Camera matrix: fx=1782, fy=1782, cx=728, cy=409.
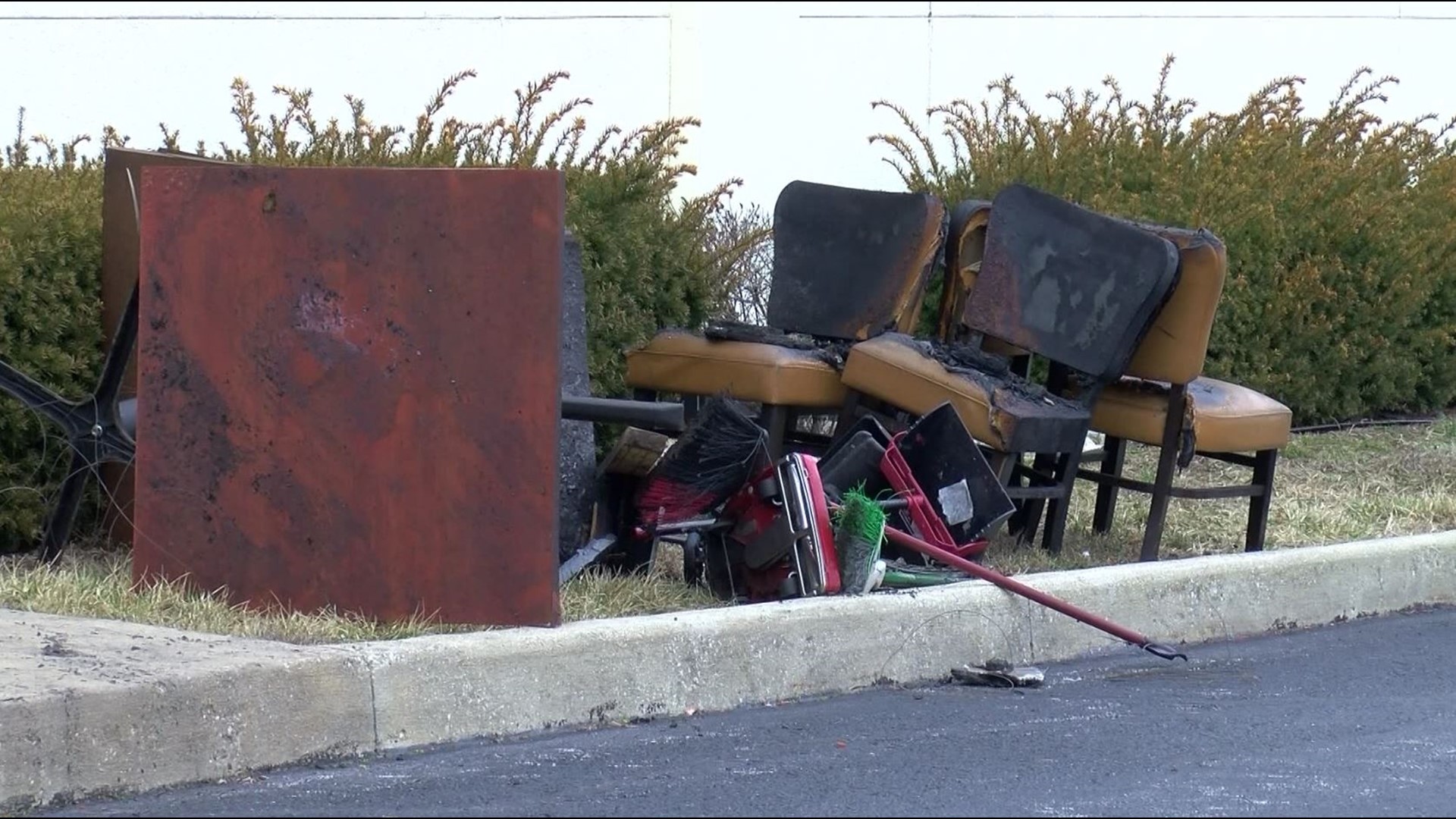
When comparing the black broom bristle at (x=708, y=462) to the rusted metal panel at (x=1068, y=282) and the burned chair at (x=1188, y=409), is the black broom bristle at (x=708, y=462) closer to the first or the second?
the rusted metal panel at (x=1068, y=282)

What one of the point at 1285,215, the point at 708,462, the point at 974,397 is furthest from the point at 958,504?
the point at 1285,215

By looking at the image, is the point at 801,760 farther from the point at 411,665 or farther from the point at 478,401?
the point at 478,401

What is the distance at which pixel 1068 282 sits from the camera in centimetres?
632

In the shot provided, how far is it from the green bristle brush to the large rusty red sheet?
1.05m

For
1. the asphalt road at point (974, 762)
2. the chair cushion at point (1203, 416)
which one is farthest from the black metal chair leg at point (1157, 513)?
the asphalt road at point (974, 762)

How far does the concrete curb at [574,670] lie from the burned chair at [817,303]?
3.96 ft

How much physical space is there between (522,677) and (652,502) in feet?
4.26

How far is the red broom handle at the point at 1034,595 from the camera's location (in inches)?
215

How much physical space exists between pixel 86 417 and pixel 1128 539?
404cm

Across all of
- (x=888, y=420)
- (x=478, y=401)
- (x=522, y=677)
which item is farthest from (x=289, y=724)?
(x=888, y=420)

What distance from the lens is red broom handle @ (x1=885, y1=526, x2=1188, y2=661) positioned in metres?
5.47

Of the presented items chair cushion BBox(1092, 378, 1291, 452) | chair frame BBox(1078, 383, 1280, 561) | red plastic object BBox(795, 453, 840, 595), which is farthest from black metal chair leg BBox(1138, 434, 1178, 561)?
red plastic object BBox(795, 453, 840, 595)

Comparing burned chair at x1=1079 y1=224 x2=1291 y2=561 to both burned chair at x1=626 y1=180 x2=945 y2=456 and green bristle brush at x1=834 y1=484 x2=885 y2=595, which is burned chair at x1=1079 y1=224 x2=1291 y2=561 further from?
green bristle brush at x1=834 y1=484 x2=885 y2=595

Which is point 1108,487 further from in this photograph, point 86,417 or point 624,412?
point 86,417
